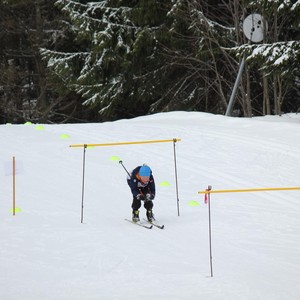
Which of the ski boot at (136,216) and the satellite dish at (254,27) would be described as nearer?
the ski boot at (136,216)

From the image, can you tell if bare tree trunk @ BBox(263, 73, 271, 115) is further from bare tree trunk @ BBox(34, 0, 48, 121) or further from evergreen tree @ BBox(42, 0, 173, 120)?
bare tree trunk @ BBox(34, 0, 48, 121)

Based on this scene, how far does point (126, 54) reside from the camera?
24828 mm

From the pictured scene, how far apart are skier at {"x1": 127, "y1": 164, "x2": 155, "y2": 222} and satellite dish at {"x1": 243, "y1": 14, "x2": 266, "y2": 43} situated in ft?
37.7

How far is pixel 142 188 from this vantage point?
35.8 ft

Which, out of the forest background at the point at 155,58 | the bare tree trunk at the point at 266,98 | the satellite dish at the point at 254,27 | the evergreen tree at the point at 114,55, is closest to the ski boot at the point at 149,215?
the satellite dish at the point at 254,27

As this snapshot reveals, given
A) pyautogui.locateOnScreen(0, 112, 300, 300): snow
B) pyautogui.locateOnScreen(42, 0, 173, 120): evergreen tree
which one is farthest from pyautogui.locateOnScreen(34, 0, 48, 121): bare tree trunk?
pyautogui.locateOnScreen(0, 112, 300, 300): snow

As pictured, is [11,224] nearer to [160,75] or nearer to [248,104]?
[248,104]

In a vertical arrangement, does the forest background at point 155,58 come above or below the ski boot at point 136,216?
above

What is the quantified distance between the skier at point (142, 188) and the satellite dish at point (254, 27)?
1150 centimetres

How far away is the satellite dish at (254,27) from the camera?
21.0 meters

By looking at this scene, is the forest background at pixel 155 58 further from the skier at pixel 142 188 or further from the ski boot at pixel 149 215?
the ski boot at pixel 149 215

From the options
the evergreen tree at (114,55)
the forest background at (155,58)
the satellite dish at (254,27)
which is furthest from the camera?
the evergreen tree at (114,55)

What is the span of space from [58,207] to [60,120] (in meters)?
20.8

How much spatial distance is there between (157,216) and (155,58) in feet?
49.1
